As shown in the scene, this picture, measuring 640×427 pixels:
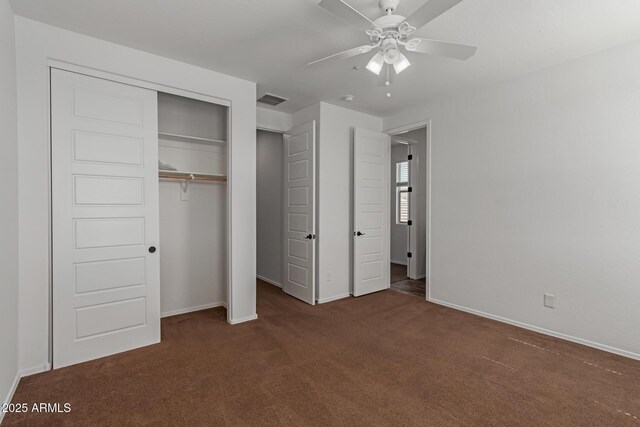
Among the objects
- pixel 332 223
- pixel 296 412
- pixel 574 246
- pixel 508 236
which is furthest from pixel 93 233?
pixel 574 246

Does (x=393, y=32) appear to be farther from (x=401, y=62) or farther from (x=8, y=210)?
(x=8, y=210)

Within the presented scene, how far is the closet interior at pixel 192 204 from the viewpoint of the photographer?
11.7ft

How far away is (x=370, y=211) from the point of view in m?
4.57

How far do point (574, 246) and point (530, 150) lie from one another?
106 centimetres

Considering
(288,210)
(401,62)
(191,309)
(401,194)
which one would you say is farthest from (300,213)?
(401,194)

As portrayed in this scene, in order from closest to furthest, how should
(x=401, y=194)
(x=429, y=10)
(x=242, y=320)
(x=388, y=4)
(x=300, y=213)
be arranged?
(x=429, y=10) < (x=388, y=4) < (x=242, y=320) < (x=300, y=213) < (x=401, y=194)

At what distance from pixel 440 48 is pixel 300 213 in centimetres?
269

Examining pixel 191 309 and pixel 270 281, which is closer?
pixel 191 309

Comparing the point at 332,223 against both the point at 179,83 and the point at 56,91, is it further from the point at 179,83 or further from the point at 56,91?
the point at 56,91

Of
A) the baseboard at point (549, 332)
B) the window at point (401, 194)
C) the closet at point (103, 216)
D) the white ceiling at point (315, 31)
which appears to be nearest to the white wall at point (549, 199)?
the baseboard at point (549, 332)

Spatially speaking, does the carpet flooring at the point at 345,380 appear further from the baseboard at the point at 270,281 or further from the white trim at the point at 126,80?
the white trim at the point at 126,80

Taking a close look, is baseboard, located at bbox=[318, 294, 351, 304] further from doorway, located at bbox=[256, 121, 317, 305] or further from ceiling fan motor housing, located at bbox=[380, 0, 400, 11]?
ceiling fan motor housing, located at bbox=[380, 0, 400, 11]

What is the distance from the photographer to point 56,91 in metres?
2.45

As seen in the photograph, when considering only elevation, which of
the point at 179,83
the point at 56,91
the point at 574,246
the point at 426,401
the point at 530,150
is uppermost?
the point at 179,83
